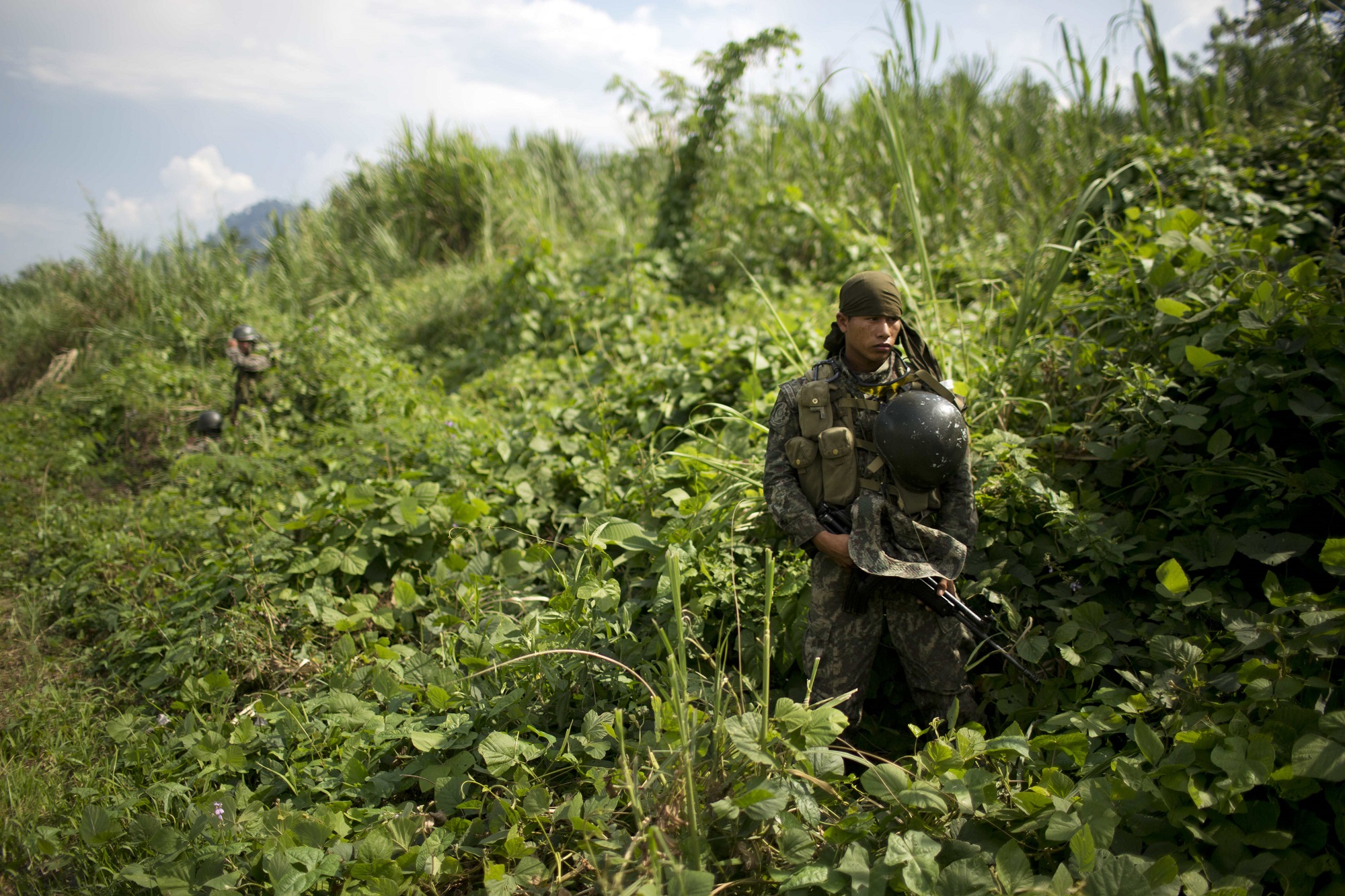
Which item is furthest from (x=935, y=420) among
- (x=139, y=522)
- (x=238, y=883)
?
(x=139, y=522)

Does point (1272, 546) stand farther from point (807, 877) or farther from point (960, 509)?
point (807, 877)

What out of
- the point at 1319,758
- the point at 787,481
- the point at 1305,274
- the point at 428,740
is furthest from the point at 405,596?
the point at 1305,274

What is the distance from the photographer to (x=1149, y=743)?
167 centimetres

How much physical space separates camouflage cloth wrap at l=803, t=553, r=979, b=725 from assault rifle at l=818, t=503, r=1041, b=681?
0.13 ft

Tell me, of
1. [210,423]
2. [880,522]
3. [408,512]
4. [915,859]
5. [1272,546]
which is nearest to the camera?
[915,859]

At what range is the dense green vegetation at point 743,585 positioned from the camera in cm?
162

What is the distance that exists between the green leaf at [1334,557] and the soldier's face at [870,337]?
1.16m

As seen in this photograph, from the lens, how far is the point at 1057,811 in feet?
5.22

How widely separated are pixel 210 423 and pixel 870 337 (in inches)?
220

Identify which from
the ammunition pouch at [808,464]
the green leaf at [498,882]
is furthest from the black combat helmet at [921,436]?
the green leaf at [498,882]

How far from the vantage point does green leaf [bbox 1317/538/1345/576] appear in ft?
5.50

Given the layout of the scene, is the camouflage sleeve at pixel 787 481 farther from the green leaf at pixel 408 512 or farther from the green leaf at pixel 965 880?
the green leaf at pixel 408 512

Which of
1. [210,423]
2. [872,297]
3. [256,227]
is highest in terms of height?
[256,227]

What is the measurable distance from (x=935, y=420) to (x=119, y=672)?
3479 mm
